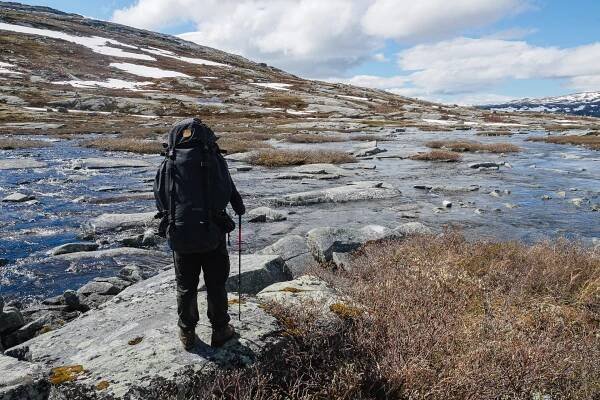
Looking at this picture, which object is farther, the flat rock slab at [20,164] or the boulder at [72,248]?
the flat rock slab at [20,164]

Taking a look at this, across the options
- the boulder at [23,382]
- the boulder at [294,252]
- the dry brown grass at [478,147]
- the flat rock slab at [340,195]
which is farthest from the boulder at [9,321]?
the dry brown grass at [478,147]

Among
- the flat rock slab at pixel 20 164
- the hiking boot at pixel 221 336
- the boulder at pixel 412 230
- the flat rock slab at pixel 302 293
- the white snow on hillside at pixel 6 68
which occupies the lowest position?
the flat rock slab at pixel 20 164

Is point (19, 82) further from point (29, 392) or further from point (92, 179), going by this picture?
point (29, 392)

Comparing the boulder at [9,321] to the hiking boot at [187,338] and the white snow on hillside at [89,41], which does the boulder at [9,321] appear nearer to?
the hiking boot at [187,338]

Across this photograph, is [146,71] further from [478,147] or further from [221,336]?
[221,336]

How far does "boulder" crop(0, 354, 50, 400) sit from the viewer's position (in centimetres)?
368

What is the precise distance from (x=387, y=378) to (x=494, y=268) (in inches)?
165

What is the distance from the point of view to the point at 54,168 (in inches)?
1022

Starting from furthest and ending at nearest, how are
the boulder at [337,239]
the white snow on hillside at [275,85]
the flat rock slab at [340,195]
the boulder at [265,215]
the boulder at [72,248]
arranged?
1. the white snow on hillside at [275,85]
2. the flat rock slab at [340,195]
3. the boulder at [265,215]
4. the boulder at [72,248]
5. the boulder at [337,239]

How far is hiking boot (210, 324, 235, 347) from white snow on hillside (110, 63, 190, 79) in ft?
407

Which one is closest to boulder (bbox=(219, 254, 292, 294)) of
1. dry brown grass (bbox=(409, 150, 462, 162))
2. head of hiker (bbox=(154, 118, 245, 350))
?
head of hiker (bbox=(154, 118, 245, 350))

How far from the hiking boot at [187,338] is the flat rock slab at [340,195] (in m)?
13.4

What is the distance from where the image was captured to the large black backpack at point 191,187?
4906 mm

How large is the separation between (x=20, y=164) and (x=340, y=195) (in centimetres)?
1943
